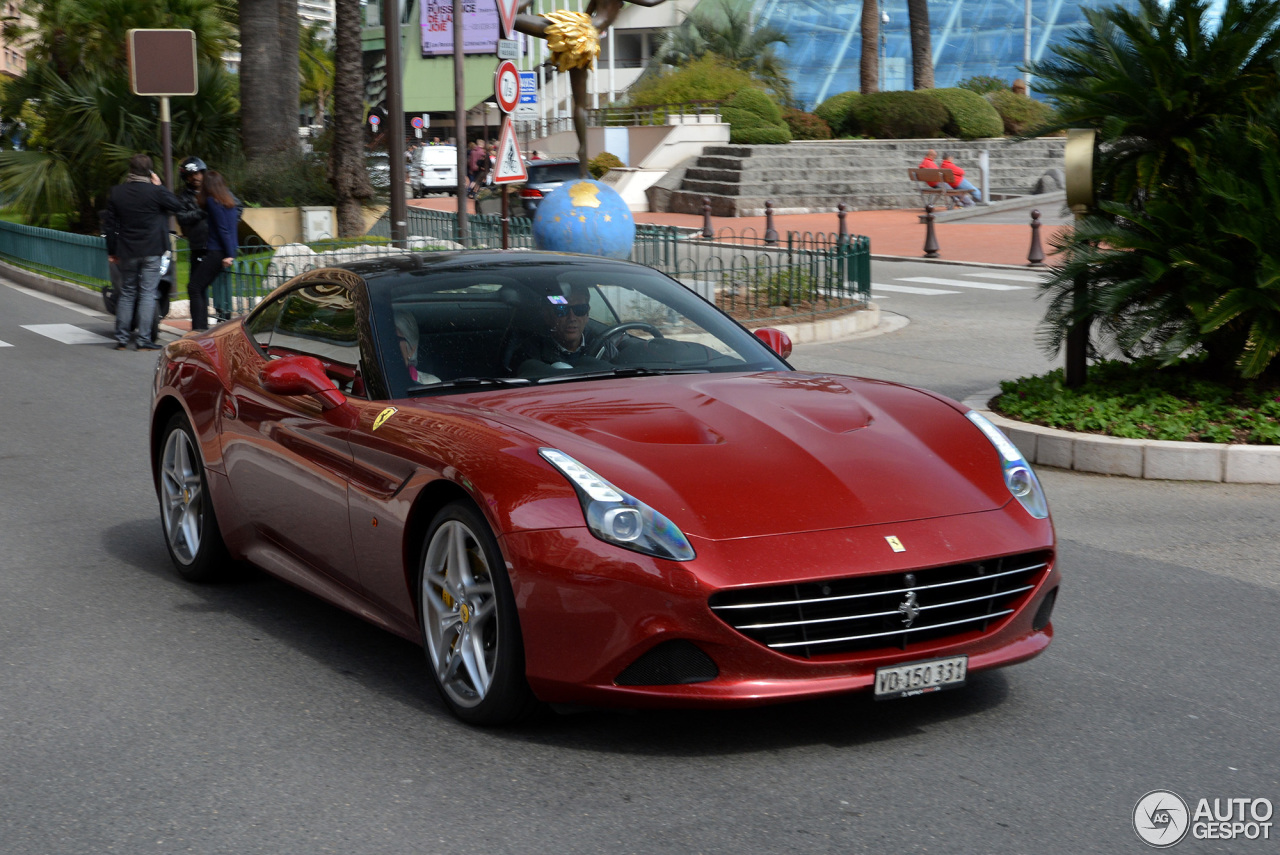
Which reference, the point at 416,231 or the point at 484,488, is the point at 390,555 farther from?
the point at 416,231

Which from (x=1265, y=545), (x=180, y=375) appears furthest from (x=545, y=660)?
(x=1265, y=545)

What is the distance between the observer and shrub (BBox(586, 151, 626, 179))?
44031 millimetres

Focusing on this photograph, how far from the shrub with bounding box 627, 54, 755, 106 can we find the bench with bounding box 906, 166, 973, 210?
36.7 ft

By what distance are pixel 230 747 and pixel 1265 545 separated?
4.93 m

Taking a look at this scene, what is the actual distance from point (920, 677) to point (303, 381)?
7.82 ft

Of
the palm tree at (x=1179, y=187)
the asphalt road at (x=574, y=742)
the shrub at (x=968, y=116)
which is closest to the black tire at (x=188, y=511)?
the asphalt road at (x=574, y=742)

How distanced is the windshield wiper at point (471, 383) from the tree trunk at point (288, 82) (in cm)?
2154

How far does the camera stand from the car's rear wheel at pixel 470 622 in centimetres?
438

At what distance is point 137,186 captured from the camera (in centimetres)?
1543

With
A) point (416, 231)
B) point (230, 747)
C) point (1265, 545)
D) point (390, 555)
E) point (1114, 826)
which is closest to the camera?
point (1114, 826)

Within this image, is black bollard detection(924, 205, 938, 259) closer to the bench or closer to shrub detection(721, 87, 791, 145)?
the bench

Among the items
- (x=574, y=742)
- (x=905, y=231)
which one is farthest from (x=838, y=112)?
(x=574, y=742)

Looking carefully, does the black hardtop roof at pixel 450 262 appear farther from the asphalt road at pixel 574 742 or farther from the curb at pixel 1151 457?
the curb at pixel 1151 457

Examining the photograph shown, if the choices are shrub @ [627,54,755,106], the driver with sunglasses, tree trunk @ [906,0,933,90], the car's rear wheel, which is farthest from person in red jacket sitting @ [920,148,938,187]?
the car's rear wheel
